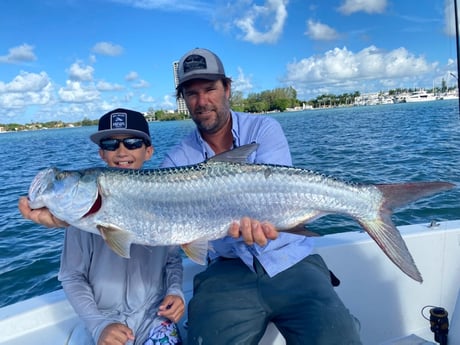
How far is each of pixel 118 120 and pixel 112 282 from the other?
1305 millimetres

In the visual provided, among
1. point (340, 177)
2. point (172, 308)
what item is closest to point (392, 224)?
point (340, 177)

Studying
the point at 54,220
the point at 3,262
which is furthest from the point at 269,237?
the point at 3,262

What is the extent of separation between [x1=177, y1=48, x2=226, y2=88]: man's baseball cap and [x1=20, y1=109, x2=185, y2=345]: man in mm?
581

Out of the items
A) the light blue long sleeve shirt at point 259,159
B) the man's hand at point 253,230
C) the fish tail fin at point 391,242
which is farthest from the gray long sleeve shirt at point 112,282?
the fish tail fin at point 391,242

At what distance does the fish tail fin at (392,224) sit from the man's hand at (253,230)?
0.67 m

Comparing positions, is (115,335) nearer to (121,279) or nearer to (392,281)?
(121,279)

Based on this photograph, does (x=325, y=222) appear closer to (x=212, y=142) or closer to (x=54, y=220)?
(x=212, y=142)

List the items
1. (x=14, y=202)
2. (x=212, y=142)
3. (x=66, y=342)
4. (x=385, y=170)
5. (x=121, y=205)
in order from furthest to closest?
(x=385, y=170), (x=14, y=202), (x=212, y=142), (x=66, y=342), (x=121, y=205)

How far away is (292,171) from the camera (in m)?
2.80

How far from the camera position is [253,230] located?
277cm

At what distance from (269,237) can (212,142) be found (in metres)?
1.28

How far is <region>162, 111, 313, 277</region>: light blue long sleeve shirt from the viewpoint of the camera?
3156 millimetres

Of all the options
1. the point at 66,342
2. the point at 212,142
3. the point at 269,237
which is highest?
the point at 212,142

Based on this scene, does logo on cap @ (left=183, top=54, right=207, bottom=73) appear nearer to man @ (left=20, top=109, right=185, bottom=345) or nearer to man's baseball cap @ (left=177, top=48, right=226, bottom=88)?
man's baseball cap @ (left=177, top=48, right=226, bottom=88)
